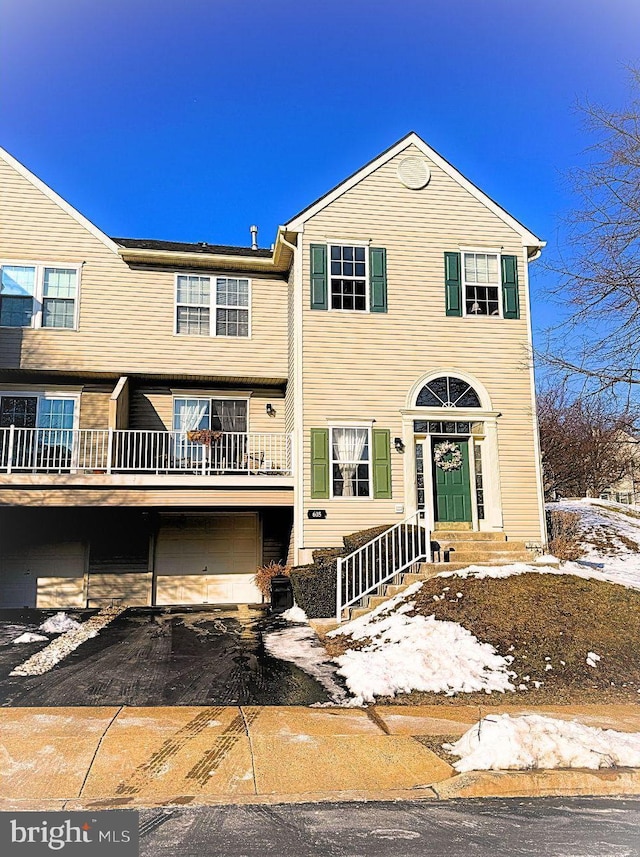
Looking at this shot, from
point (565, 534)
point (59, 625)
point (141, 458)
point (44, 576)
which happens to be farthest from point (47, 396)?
A: point (565, 534)

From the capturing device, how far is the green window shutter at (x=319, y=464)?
1367 cm

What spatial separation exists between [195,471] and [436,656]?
279 inches

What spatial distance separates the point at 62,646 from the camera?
10148mm

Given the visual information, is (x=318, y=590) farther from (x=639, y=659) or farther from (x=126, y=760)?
(x=126, y=760)

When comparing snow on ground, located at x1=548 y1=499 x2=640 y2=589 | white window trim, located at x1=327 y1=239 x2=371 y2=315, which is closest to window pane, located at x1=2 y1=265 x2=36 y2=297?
white window trim, located at x1=327 y1=239 x2=371 y2=315

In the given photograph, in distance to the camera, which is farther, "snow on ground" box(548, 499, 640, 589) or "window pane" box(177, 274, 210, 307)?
"window pane" box(177, 274, 210, 307)

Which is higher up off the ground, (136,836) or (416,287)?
(416,287)

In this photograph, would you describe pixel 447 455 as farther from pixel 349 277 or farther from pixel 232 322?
pixel 232 322

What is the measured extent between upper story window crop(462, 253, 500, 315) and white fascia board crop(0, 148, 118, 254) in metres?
8.15

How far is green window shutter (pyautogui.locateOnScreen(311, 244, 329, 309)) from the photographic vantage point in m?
14.4

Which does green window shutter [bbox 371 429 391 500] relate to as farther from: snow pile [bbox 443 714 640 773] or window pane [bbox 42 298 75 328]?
snow pile [bbox 443 714 640 773]

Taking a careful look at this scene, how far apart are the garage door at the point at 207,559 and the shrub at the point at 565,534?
6.88 metres

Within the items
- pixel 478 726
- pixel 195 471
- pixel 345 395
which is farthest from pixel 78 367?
pixel 478 726

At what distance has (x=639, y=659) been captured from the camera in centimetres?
853
